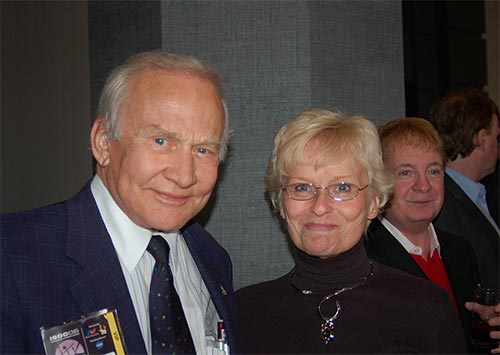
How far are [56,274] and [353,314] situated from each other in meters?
0.99

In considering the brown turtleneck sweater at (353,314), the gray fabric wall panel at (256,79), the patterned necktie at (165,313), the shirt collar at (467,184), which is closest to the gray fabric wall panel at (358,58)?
the gray fabric wall panel at (256,79)

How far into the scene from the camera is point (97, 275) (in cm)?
179

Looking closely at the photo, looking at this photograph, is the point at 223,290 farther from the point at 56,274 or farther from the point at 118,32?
the point at 118,32

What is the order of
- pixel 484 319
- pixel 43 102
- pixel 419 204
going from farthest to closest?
pixel 43 102
pixel 419 204
pixel 484 319

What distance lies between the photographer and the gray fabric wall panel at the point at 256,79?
112 inches

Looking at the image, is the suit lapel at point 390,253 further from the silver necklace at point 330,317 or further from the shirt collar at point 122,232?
the shirt collar at point 122,232

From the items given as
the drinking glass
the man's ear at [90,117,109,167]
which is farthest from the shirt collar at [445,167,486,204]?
the man's ear at [90,117,109,167]

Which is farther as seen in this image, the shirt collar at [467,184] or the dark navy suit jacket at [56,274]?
the shirt collar at [467,184]

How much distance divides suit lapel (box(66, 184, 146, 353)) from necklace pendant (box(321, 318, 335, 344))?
2.10 ft

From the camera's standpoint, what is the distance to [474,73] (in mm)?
8469

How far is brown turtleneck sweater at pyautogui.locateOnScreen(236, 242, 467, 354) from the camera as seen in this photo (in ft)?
6.76

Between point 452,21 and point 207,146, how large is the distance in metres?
7.40

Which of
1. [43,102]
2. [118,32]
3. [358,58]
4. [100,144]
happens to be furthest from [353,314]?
[43,102]

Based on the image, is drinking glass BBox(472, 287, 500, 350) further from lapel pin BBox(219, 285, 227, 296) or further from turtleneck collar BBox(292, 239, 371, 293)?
lapel pin BBox(219, 285, 227, 296)
